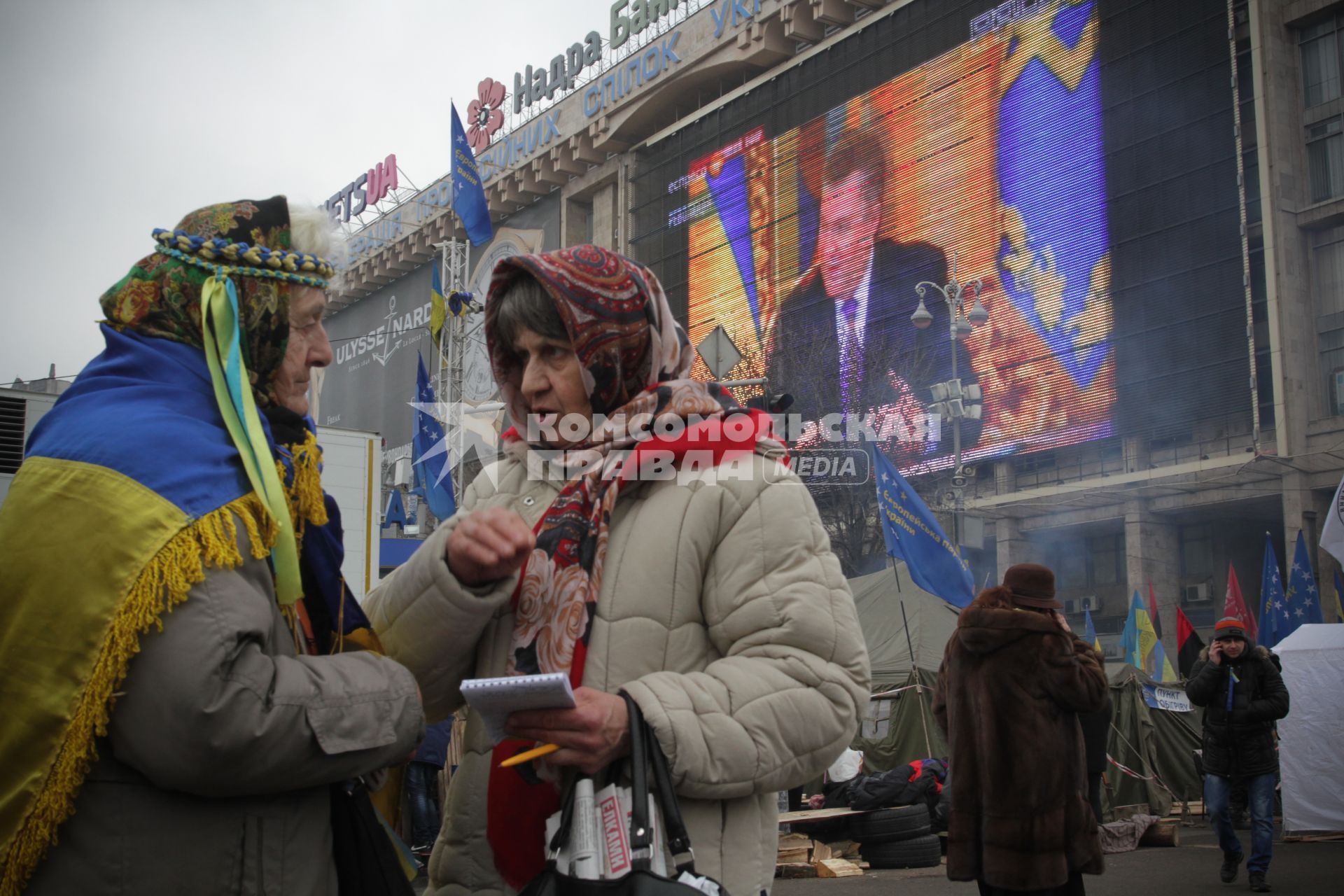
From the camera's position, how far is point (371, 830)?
1959 mm

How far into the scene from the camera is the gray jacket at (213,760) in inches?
65.3

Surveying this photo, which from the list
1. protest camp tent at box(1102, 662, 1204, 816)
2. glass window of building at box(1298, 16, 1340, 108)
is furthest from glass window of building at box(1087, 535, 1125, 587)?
protest camp tent at box(1102, 662, 1204, 816)

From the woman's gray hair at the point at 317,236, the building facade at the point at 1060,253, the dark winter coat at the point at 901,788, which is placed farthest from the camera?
the building facade at the point at 1060,253

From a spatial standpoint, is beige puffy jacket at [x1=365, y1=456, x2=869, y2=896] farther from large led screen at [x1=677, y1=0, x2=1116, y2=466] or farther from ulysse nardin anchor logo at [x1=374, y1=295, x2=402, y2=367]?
ulysse nardin anchor logo at [x1=374, y1=295, x2=402, y2=367]

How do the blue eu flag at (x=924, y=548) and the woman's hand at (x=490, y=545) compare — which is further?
the blue eu flag at (x=924, y=548)

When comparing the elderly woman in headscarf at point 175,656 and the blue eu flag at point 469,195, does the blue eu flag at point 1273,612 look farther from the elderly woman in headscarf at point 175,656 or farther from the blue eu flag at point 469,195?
the elderly woman in headscarf at point 175,656

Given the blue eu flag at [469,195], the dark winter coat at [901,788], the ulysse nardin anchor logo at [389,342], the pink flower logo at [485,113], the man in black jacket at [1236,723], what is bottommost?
the dark winter coat at [901,788]

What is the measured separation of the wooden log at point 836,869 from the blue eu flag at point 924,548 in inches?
138

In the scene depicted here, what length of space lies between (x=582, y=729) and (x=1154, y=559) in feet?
121

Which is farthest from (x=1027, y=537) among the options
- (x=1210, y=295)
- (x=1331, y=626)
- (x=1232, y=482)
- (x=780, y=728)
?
(x=780, y=728)

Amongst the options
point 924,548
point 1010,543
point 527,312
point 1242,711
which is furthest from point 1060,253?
point 527,312

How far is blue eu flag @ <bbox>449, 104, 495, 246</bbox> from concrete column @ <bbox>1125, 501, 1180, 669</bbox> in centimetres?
2223

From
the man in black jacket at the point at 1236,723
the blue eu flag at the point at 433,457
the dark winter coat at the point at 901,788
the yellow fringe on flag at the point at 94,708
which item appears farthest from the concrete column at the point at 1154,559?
the yellow fringe on flag at the point at 94,708

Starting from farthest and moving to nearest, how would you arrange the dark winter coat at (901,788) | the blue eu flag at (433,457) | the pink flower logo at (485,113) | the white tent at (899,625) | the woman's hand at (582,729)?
the pink flower logo at (485,113), the blue eu flag at (433,457), the white tent at (899,625), the dark winter coat at (901,788), the woman's hand at (582,729)
